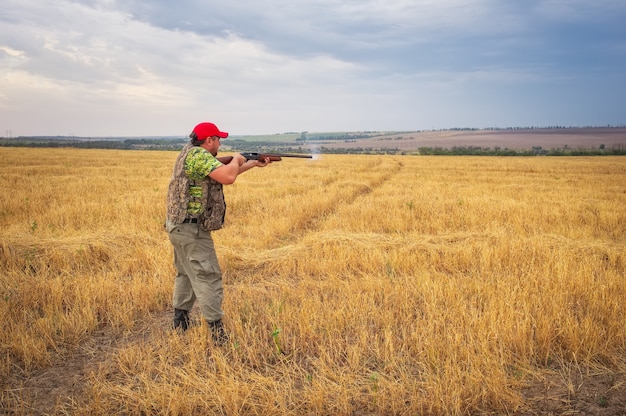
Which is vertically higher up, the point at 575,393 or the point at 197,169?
the point at 197,169

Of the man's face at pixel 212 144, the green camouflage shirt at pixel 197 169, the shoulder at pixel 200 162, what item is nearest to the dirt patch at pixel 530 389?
the green camouflage shirt at pixel 197 169

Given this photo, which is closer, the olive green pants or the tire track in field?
the olive green pants

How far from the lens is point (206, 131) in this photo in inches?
169

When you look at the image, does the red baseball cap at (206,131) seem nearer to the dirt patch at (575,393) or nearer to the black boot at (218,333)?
the black boot at (218,333)

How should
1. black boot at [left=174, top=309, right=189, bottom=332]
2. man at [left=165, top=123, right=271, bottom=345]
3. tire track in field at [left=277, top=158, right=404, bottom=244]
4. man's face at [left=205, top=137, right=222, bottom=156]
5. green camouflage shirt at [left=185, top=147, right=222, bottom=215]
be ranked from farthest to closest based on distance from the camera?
1. tire track in field at [left=277, top=158, right=404, bottom=244]
2. black boot at [left=174, top=309, right=189, bottom=332]
3. man's face at [left=205, top=137, right=222, bottom=156]
4. man at [left=165, top=123, right=271, bottom=345]
5. green camouflage shirt at [left=185, top=147, right=222, bottom=215]

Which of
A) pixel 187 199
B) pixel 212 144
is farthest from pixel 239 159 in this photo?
pixel 187 199

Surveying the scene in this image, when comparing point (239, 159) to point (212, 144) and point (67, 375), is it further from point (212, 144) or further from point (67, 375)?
point (67, 375)

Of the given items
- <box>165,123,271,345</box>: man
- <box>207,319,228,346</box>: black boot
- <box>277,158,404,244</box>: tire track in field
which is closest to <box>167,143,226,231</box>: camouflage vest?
<box>165,123,271,345</box>: man

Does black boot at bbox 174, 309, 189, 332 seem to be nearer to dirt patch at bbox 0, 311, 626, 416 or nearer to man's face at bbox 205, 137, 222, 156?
dirt patch at bbox 0, 311, 626, 416

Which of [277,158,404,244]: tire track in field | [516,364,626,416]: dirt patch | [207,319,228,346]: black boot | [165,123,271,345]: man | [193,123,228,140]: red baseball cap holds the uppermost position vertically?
[193,123,228,140]: red baseball cap

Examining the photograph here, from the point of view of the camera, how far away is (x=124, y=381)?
3.70 m

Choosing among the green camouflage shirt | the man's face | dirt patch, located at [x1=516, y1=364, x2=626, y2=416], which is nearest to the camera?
dirt patch, located at [x1=516, y1=364, x2=626, y2=416]

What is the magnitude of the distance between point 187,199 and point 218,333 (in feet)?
5.02

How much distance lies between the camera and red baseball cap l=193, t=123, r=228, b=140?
14.0ft
